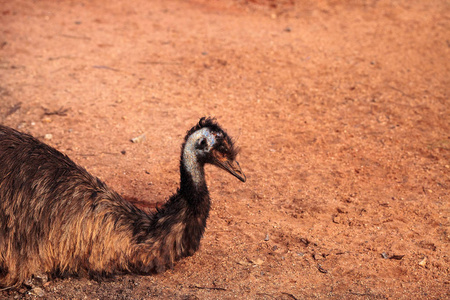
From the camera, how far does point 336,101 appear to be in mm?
6789

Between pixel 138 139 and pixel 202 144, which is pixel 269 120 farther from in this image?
pixel 202 144

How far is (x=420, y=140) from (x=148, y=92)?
3.47 metres

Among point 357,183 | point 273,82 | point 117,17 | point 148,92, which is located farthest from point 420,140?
point 117,17

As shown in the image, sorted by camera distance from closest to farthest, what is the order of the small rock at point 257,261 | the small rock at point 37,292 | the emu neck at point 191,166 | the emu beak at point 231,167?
the small rock at point 37,292 < the emu neck at point 191,166 < the emu beak at point 231,167 < the small rock at point 257,261

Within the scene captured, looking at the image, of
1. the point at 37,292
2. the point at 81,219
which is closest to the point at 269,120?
the point at 81,219

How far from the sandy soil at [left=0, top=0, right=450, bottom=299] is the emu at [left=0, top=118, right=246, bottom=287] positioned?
0.18 metres

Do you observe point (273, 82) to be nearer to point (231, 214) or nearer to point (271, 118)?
point (271, 118)

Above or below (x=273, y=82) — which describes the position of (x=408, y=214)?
below

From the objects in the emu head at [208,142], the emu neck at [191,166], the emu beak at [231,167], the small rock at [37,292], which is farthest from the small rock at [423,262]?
the small rock at [37,292]

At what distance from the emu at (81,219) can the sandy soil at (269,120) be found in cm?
18

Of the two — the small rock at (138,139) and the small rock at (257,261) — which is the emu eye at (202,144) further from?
the small rock at (138,139)

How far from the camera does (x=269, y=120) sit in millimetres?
6344

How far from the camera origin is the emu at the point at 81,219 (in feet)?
11.7

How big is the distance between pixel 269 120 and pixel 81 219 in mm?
3249
